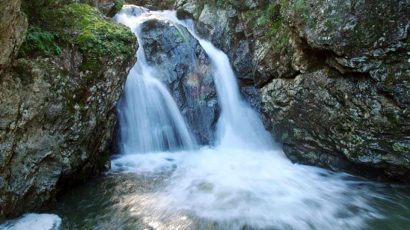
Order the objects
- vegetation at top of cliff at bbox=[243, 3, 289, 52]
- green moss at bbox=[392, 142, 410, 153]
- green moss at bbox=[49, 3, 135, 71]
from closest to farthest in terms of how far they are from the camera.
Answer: green moss at bbox=[392, 142, 410, 153] → green moss at bbox=[49, 3, 135, 71] → vegetation at top of cliff at bbox=[243, 3, 289, 52]

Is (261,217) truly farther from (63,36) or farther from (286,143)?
(63,36)

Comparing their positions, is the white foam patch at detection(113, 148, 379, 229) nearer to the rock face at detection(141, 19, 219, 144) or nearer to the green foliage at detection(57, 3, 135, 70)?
the rock face at detection(141, 19, 219, 144)

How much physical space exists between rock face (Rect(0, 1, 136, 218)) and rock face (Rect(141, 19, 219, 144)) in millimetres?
2619

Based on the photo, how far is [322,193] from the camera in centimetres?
633

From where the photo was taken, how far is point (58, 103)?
545 centimetres

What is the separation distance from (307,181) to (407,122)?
2092mm

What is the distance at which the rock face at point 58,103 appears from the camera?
4.81 metres

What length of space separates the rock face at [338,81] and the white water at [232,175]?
68cm

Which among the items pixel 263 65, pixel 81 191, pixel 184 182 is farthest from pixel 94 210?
pixel 263 65

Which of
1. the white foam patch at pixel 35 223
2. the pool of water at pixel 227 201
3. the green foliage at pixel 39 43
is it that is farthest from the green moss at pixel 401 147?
the green foliage at pixel 39 43

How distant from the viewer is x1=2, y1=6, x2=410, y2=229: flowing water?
209 inches

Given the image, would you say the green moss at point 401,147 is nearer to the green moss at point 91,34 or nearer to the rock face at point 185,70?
the rock face at point 185,70

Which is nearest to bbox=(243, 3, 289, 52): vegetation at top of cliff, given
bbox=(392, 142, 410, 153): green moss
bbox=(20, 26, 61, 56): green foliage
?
bbox=(392, 142, 410, 153): green moss

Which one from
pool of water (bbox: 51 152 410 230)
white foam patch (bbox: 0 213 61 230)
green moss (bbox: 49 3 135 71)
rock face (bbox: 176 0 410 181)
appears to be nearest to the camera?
→ white foam patch (bbox: 0 213 61 230)
